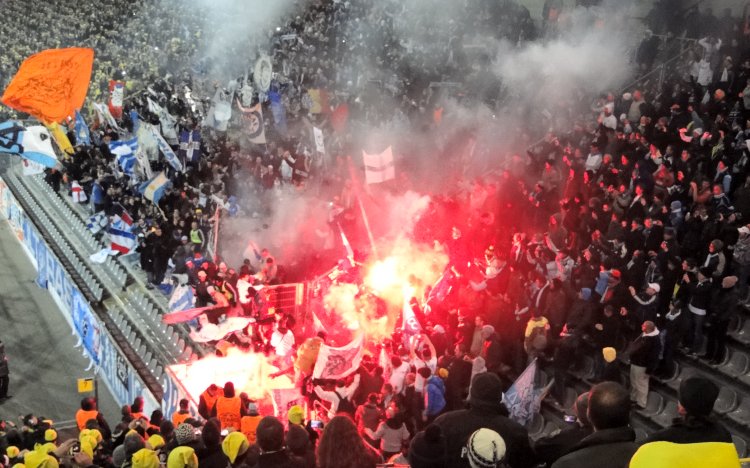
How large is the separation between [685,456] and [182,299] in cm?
1156

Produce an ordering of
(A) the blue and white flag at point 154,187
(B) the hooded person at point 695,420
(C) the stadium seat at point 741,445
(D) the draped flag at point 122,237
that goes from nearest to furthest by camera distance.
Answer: (B) the hooded person at point 695,420 < (C) the stadium seat at point 741,445 < (A) the blue and white flag at point 154,187 < (D) the draped flag at point 122,237

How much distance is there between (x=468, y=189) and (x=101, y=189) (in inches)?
359

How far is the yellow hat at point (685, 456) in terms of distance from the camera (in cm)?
295

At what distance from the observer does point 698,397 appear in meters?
4.00

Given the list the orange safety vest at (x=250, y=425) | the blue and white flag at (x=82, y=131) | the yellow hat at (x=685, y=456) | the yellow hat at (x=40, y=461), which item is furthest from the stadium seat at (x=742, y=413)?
the blue and white flag at (x=82, y=131)

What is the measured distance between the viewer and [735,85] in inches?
537

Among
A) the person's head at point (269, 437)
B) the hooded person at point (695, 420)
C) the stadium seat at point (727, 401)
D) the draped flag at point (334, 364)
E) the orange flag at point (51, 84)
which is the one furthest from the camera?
the orange flag at point (51, 84)

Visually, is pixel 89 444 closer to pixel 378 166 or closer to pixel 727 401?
pixel 727 401

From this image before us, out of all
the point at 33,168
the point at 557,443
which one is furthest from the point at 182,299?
the point at 33,168

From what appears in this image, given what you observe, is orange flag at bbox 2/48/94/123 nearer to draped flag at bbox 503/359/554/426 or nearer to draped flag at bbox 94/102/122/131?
draped flag at bbox 94/102/122/131

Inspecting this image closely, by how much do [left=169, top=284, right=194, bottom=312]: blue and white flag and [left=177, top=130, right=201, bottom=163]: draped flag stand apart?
18.8 ft

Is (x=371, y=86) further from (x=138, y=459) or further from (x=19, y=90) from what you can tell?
(x=138, y=459)

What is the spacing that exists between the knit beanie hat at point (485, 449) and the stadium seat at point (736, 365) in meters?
6.73

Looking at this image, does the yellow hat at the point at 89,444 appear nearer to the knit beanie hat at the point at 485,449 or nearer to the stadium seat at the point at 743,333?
the knit beanie hat at the point at 485,449
